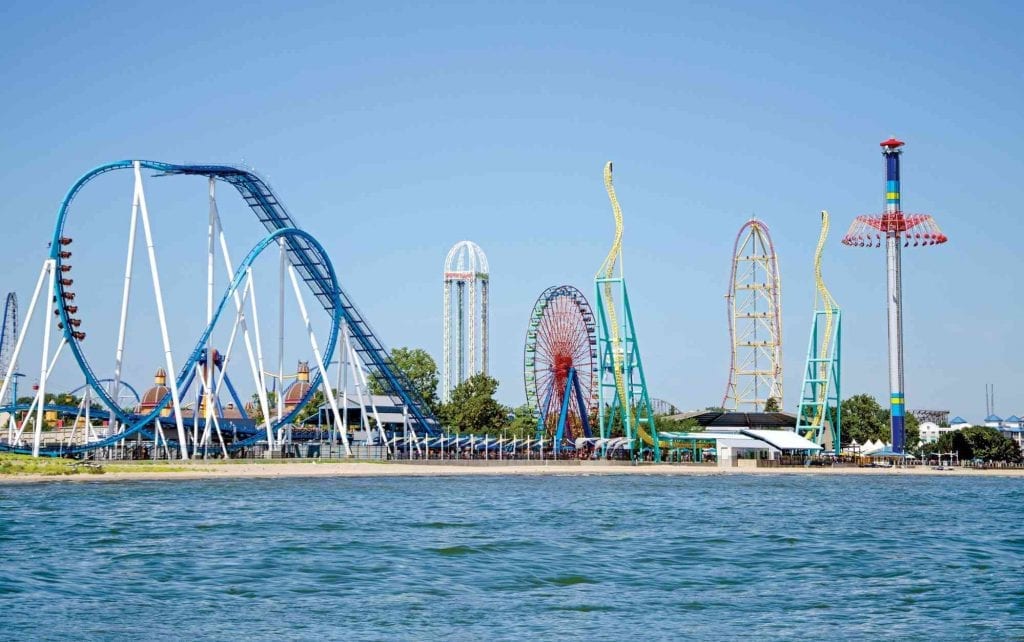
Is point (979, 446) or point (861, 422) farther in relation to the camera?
point (861, 422)

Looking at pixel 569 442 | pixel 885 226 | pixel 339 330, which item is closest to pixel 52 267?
pixel 339 330

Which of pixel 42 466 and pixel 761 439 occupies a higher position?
pixel 761 439

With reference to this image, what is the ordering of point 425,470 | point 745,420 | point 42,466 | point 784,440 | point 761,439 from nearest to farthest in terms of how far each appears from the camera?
point 42,466, point 425,470, point 761,439, point 784,440, point 745,420

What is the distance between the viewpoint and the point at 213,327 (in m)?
69.6

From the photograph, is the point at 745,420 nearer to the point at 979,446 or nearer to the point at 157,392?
the point at 979,446

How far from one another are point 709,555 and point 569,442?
66014mm

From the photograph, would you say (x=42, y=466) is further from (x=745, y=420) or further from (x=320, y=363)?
(x=745, y=420)

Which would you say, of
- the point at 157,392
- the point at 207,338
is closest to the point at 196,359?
the point at 207,338

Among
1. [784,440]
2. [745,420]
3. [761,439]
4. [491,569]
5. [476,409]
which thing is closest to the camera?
[491,569]

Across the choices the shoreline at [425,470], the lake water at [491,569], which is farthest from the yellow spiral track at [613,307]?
the lake water at [491,569]

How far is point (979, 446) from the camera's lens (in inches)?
4281

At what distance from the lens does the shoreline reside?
2235 inches

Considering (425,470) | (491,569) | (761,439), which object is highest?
(761,439)

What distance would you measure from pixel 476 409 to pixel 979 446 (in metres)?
42.6
